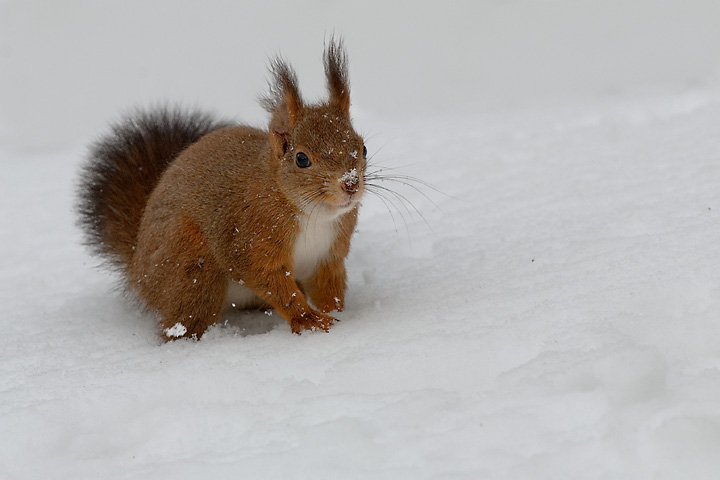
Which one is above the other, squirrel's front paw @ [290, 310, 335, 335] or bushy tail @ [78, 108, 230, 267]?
bushy tail @ [78, 108, 230, 267]

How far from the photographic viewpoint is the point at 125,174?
299 cm

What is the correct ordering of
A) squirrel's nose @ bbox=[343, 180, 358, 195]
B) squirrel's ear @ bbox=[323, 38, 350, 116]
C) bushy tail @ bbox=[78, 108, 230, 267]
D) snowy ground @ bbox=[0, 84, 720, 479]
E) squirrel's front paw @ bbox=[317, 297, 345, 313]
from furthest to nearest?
bushy tail @ bbox=[78, 108, 230, 267]
squirrel's front paw @ bbox=[317, 297, 345, 313]
squirrel's ear @ bbox=[323, 38, 350, 116]
squirrel's nose @ bbox=[343, 180, 358, 195]
snowy ground @ bbox=[0, 84, 720, 479]

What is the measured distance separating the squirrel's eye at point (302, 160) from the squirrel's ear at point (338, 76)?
0.86 ft

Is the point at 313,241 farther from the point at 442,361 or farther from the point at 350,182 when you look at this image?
the point at 442,361

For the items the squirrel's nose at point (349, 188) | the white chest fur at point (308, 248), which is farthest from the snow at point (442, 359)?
the squirrel's nose at point (349, 188)

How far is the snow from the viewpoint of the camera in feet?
4.94

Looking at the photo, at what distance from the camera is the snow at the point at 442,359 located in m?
1.51

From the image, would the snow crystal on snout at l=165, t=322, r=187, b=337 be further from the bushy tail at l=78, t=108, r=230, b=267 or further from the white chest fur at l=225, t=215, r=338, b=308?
the bushy tail at l=78, t=108, r=230, b=267

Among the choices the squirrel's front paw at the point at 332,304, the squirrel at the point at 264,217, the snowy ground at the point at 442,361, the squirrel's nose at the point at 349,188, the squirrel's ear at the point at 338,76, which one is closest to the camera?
the snowy ground at the point at 442,361

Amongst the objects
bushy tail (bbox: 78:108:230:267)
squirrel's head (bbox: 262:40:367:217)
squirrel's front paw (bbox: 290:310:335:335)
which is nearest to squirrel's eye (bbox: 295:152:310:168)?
squirrel's head (bbox: 262:40:367:217)

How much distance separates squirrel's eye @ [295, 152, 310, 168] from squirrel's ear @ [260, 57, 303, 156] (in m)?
0.08

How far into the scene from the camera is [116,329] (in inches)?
109

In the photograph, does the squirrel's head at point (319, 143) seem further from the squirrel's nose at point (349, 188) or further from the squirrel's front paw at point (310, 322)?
the squirrel's front paw at point (310, 322)

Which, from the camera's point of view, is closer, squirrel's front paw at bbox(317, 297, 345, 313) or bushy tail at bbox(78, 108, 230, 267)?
squirrel's front paw at bbox(317, 297, 345, 313)
